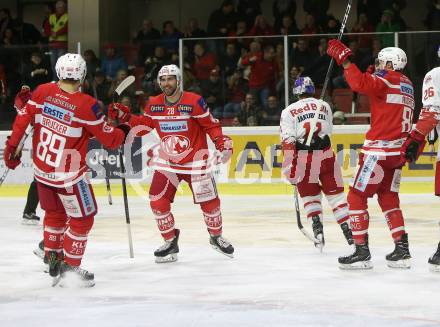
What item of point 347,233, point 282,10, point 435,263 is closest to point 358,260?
point 435,263

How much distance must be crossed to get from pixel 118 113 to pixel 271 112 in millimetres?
6943

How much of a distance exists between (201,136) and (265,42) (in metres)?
6.81

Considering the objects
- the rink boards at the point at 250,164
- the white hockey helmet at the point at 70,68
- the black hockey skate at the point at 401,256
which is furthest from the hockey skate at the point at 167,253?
the rink boards at the point at 250,164

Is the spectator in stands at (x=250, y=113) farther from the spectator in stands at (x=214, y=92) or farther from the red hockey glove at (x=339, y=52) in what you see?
the red hockey glove at (x=339, y=52)

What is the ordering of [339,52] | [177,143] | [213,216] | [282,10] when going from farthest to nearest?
[282,10]
[213,216]
[177,143]
[339,52]

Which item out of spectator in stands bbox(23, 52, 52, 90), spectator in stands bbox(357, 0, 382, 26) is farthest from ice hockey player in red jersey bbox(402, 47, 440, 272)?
spectator in stands bbox(357, 0, 382, 26)

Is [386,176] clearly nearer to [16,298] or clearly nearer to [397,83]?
[397,83]

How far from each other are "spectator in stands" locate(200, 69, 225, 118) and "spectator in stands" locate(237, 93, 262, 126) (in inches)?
12.2

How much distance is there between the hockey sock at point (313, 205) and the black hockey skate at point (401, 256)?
115 cm

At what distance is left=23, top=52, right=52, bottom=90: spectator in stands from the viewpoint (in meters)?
15.6

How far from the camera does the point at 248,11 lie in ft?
58.3

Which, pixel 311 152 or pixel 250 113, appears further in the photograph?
pixel 250 113

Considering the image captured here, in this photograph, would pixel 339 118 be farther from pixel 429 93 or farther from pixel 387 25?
pixel 429 93

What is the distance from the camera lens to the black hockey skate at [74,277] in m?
7.01
